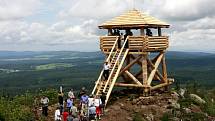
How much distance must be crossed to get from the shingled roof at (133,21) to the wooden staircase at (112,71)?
1.35m

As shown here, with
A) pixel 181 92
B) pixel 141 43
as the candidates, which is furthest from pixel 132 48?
pixel 181 92

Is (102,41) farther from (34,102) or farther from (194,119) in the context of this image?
(194,119)

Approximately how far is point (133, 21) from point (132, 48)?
175 centimetres

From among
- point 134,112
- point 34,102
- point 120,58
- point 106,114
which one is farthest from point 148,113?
point 34,102

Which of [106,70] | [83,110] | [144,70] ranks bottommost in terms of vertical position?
[83,110]

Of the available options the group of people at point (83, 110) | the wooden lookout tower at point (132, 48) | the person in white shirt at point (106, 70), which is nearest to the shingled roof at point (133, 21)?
the wooden lookout tower at point (132, 48)

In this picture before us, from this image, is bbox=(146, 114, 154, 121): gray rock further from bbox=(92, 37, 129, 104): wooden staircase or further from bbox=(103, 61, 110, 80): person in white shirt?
bbox=(103, 61, 110, 80): person in white shirt

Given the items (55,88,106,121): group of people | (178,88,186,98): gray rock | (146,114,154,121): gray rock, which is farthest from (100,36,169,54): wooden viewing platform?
(55,88,106,121): group of people

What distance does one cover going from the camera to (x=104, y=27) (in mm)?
29828

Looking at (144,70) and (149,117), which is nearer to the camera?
(149,117)

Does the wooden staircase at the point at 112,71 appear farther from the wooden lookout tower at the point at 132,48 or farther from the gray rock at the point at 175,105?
the gray rock at the point at 175,105

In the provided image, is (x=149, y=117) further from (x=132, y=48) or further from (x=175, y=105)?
(x=132, y=48)

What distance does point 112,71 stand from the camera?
90.8ft

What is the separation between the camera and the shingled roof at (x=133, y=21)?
28.2 m
